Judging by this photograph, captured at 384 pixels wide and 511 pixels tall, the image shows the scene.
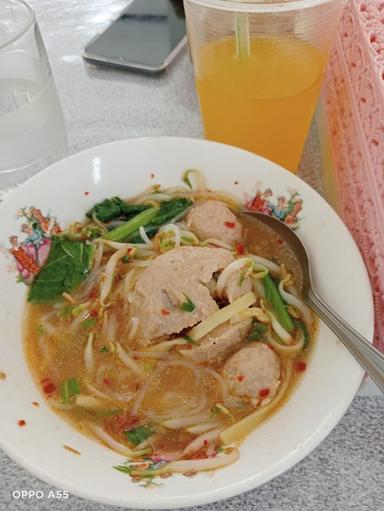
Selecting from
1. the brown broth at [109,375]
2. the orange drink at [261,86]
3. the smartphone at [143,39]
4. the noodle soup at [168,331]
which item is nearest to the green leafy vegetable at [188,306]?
the noodle soup at [168,331]

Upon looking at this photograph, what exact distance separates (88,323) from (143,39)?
1.12m

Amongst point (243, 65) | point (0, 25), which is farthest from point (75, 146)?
point (243, 65)

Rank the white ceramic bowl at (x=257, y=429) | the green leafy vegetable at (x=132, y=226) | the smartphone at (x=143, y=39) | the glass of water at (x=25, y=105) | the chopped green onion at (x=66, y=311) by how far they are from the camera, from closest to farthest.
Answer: the white ceramic bowl at (x=257, y=429) → the chopped green onion at (x=66, y=311) → the green leafy vegetable at (x=132, y=226) → the glass of water at (x=25, y=105) → the smartphone at (x=143, y=39)

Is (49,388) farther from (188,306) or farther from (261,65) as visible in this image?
(261,65)

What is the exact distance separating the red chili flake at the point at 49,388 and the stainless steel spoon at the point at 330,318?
0.51 m

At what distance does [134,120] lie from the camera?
1645 millimetres

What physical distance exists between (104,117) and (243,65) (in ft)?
1.93

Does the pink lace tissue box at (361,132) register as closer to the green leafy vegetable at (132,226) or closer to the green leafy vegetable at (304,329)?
the green leafy vegetable at (304,329)

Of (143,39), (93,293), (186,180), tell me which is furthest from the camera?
(143,39)

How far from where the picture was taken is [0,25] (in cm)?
157

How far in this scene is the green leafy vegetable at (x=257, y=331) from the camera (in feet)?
3.42

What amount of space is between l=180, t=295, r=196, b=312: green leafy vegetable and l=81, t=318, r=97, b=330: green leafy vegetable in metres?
0.20

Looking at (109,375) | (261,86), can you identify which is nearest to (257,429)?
(109,375)

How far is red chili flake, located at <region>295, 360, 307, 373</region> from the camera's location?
95cm
